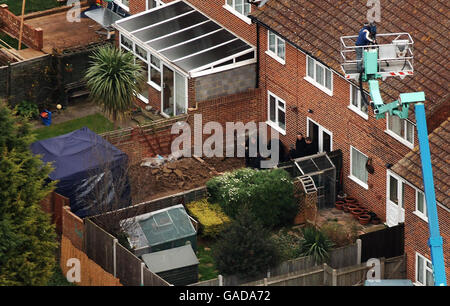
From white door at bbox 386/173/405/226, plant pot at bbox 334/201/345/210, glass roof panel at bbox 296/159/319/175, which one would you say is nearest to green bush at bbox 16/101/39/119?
glass roof panel at bbox 296/159/319/175

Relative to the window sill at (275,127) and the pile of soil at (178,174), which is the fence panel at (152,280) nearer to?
the pile of soil at (178,174)

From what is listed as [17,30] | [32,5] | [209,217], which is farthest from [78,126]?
[32,5]

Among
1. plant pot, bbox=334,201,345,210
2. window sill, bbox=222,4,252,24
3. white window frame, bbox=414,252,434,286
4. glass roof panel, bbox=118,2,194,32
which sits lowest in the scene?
white window frame, bbox=414,252,434,286

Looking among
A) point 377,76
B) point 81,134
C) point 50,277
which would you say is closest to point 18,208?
point 50,277

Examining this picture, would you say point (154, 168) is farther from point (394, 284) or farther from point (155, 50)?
point (394, 284)

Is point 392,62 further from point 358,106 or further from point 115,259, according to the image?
point 115,259

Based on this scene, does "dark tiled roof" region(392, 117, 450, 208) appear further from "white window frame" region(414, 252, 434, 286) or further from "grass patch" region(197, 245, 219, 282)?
"grass patch" region(197, 245, 219, 282)

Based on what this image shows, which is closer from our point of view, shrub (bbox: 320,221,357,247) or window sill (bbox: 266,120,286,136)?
shrub (bbox: 320,221,357,247)

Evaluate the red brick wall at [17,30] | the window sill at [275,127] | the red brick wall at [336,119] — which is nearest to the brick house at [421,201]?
the red brick wall at [336,119]
